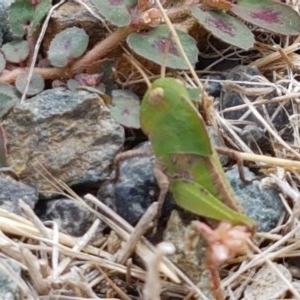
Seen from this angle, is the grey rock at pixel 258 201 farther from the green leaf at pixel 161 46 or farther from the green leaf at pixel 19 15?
the green leaf at pixel 19 15

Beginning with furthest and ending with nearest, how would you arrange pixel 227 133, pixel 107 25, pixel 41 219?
1. pixel 107 25
2. pixel 227 133
3. pixel 41 219

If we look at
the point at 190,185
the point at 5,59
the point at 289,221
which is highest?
the point at 5,59

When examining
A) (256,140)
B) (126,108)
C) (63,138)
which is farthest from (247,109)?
(63,138)

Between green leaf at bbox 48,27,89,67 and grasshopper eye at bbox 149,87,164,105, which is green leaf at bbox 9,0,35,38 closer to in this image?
green leaf at bbox 48,27,89,67

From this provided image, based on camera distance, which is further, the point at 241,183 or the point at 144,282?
the point at 241,183

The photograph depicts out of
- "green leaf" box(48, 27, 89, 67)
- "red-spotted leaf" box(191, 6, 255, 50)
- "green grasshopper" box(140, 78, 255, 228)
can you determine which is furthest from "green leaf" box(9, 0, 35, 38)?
"green grasshopper" box(140, 78, 255, 228)

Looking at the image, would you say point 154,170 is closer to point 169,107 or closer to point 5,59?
point 169,107

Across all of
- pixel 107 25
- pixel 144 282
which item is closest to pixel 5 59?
pixel 107 25

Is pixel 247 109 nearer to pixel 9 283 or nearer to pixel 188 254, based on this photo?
pixel 188 254

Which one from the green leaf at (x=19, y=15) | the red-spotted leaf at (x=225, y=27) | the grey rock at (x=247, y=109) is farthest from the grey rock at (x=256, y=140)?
the green leaf at (x=19, y=15)
